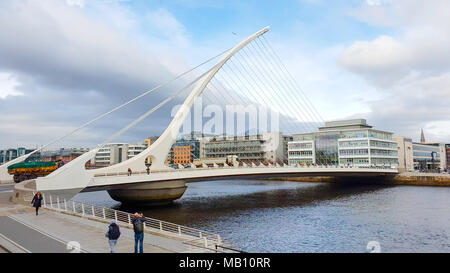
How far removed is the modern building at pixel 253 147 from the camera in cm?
10281

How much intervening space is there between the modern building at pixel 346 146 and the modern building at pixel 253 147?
12695 millimetres

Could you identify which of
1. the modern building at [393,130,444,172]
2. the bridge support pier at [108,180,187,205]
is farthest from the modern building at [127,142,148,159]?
the bridge support pier at [108,180,187,205]

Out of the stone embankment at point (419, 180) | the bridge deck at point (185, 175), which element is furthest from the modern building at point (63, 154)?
the bridge deck at point (185, 175)

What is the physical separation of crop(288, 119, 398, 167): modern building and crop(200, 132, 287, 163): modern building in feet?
41.7

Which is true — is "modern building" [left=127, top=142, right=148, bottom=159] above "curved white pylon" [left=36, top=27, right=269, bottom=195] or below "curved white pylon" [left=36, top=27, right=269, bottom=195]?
above

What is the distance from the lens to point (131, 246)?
9.90 meters

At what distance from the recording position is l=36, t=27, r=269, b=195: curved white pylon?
21.0 m

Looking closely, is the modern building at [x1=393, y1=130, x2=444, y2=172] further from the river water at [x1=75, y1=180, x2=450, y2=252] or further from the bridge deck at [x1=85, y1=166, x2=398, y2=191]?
the river water at [x1=75, y1=180, x2=450, y2=252]

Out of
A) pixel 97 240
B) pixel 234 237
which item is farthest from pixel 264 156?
pixel 97 240

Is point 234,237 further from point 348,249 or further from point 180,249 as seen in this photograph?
point 180,249

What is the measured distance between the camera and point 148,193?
29.6 m

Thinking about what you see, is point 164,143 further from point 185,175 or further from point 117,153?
point 117,153

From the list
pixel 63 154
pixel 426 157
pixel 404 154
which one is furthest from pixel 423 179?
pixel 63 154

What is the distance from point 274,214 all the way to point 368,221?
311 inches
